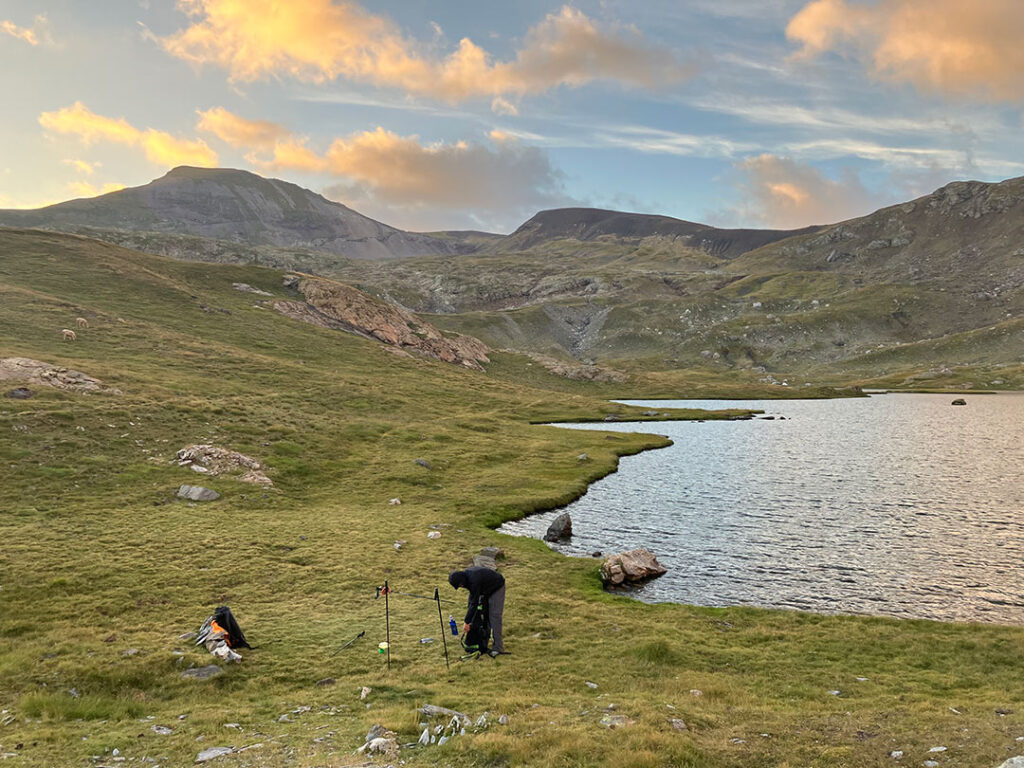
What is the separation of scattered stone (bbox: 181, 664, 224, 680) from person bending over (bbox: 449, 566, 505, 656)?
8798 mm

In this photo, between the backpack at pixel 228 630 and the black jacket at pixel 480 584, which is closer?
the black jacket at pixel 480 584

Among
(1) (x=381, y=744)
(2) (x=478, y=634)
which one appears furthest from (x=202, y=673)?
(2) (x=478, y=634)

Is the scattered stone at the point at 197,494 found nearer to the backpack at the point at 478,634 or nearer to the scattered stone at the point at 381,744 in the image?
the backpack at the point at 478,634

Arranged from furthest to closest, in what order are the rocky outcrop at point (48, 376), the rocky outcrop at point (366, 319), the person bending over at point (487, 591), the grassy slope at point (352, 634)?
the rocky outcrop at point (366, 319)
the rocky outcrop at point (48, 376)
the person bending over at point (487, 591)
the grassy slope at point (352, 634)

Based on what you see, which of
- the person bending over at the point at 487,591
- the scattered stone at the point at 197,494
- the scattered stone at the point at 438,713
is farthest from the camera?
the scattered stone at the point at 197,494

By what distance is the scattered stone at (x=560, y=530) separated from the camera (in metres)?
42.6

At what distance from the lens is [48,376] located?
60125 mm

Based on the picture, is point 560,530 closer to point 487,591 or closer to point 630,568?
point 630,568

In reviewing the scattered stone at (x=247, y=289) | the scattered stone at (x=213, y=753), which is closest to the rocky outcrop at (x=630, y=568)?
the scattered stone at (x=213, y=753)

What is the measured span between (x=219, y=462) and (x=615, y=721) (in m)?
44.9

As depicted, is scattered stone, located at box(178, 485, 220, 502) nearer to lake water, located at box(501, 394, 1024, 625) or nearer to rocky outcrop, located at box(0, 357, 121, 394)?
lake water, located at box(501, 394, 1024, 625)

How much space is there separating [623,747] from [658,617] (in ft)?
50.1

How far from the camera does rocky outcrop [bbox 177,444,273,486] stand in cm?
4828

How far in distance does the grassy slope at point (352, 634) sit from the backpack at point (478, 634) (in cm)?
96
